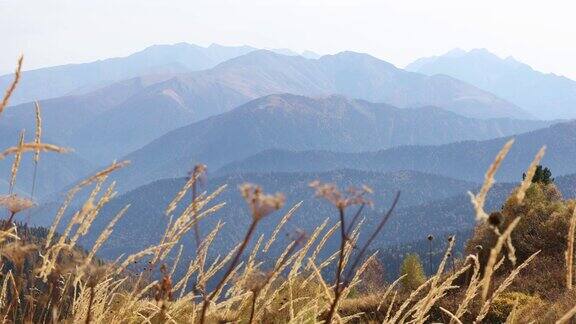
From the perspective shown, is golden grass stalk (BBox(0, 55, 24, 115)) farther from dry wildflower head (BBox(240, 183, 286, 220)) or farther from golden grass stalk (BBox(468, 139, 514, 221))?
golden grass stalk (BBox(468, 139, 514, 221))

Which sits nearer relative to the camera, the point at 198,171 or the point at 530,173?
the point at 530,173

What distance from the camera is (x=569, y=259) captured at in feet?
4.37

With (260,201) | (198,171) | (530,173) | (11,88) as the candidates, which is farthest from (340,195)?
(11,88)

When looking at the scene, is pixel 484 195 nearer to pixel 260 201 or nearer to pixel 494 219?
pixel 494 219

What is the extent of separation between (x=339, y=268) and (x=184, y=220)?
785 millimetres

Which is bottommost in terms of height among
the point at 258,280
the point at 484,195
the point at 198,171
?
the point at 258,280

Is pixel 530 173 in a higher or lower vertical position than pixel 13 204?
higher

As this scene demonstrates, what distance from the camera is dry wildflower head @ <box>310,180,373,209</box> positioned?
119cm

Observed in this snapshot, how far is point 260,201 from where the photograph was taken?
1.08 metres

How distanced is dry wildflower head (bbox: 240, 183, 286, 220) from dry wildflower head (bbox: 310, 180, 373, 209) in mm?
119

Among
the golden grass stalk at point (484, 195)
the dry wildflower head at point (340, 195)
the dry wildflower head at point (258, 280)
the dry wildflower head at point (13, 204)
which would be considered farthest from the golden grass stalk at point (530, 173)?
the dry wildflower head at point (13, 204)

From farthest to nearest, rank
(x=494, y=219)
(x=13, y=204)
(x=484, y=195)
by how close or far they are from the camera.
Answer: (x=13, y=204), (x=494, y=219), (x=484, y=195)

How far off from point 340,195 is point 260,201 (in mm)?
219

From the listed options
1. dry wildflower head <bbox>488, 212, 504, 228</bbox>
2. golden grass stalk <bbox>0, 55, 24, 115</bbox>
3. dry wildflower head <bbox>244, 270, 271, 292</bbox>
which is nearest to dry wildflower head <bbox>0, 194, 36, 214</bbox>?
golden grass stalk <bbox>0, 55, 24, 115</bbox>
